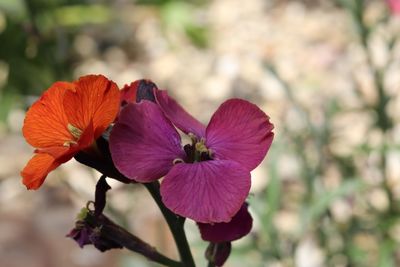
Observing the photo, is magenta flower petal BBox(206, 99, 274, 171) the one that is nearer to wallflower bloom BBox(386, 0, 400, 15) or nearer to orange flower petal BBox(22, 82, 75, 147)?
orange flower petal BBox(22, 82, 75, 147)

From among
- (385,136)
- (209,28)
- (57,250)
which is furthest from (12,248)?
(209,28)

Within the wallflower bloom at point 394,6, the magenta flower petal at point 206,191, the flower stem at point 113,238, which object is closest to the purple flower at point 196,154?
→ the magenta flower petal at point 206,191

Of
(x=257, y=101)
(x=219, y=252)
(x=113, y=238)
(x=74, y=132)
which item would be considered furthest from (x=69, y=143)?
(x=257, y=101)

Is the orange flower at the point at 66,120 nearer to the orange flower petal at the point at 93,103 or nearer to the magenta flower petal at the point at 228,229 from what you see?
the orange flower petal at the point at 93,103

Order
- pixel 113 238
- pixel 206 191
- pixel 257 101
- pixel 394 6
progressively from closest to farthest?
pixel 206 191 → pixel 113 238 → pixel 394 6 → pixel 257 101

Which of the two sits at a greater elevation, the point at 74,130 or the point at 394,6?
the point at 394,6

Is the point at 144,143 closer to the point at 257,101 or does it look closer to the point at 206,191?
the point at 206,191

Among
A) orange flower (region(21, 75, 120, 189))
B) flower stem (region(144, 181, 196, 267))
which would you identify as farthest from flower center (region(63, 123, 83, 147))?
flower stem (region(144, 181, 196, 267))

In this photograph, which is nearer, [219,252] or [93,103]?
[93,103]

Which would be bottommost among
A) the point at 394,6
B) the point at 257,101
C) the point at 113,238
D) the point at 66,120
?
the point at 113,238
